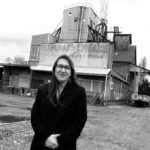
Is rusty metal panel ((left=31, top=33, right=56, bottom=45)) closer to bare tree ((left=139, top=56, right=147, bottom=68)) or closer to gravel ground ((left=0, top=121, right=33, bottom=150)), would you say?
gravel ground ((left=0, top=121, right=33, bottom=150))

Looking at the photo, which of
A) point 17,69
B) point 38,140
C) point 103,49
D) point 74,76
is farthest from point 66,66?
point 17,69

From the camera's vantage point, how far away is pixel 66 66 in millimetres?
2449

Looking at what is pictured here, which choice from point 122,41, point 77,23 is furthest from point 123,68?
point 77,23

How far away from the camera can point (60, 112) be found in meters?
2.25

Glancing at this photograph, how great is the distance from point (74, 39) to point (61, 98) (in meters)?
31.9

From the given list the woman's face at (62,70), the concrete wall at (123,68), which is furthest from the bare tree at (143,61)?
the woman's face at (62,70)

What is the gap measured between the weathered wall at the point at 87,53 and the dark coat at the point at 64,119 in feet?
74.3

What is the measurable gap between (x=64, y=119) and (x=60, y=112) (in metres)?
0.08

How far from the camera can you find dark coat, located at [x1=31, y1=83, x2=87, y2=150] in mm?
2240

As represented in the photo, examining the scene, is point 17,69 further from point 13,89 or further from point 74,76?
point 74,76

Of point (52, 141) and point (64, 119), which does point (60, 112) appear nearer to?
point (64, 119)

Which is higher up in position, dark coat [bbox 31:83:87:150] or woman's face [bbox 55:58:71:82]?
woman's face [bbox 55:58:71:82]

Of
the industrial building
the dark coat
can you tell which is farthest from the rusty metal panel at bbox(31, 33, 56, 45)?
the dark coat

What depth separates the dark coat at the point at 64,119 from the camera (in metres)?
2.24
